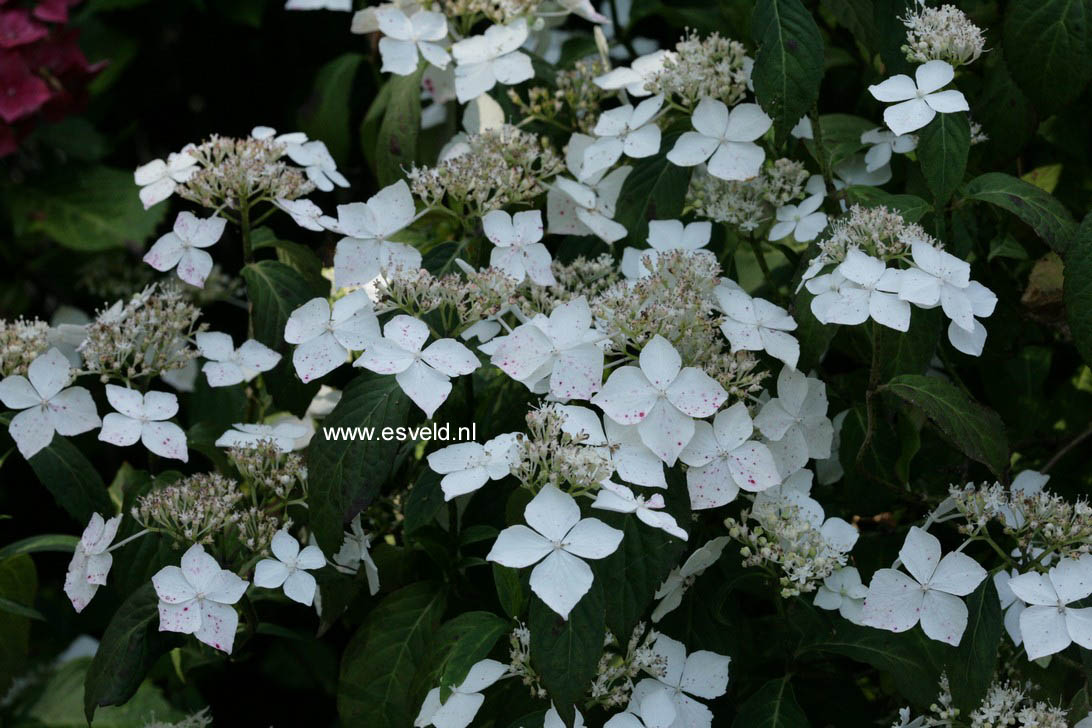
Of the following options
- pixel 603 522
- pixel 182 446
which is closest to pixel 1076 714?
pixel 603 522

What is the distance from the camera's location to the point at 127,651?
41.3 inches

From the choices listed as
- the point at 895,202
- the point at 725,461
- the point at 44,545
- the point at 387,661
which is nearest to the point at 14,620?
the point at 44,545

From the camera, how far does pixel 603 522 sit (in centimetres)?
94

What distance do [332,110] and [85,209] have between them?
498 millimetres

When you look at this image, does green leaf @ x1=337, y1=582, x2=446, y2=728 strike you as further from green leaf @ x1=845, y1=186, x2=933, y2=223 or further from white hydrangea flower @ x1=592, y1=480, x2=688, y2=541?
green leaf @ x1=845, y1=186, x2=933, y2=223

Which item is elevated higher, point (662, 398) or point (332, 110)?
point (662, 398)

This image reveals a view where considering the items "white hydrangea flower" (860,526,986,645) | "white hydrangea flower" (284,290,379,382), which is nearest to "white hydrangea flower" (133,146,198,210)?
"white hydrangea flower" (284,290,379,382)

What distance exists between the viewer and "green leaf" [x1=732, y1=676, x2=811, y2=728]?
1018 mm

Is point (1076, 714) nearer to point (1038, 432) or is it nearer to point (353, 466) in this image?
point (1038, 432)

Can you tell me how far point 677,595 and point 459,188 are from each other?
0.45 meters

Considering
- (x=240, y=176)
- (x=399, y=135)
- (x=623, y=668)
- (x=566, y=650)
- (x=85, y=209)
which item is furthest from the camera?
(x=85, y=209)

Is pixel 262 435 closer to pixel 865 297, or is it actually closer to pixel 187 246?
pixel 187 246

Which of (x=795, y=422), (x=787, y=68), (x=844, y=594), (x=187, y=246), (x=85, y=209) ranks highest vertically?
(x=787, y=68)

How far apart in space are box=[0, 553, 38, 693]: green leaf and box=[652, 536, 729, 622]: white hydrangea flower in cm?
68
